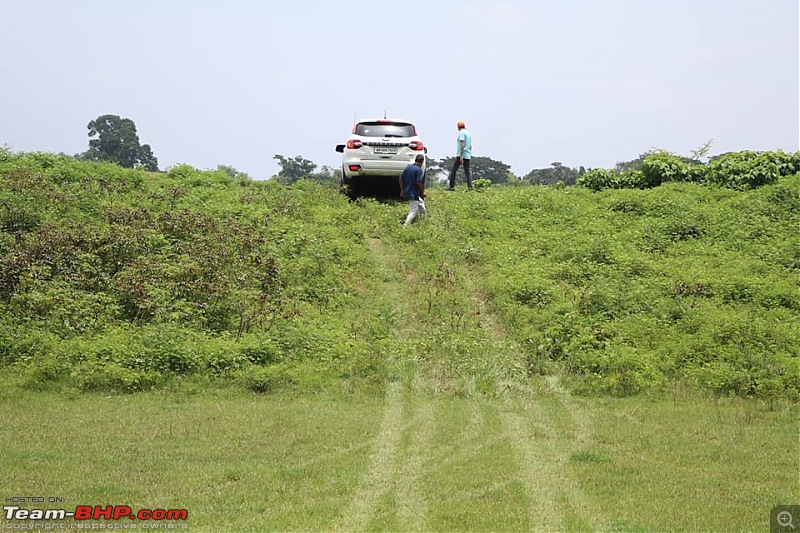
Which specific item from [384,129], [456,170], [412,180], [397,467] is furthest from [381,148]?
[397,467]

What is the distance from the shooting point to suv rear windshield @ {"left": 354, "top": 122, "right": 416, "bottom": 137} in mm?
18906

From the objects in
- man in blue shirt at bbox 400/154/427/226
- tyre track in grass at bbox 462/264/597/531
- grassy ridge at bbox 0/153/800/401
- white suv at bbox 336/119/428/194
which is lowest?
tyre track in grass at bbox 462/264/597/531

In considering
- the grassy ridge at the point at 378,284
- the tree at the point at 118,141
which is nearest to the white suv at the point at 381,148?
the grassy ridge at the point at 378,284

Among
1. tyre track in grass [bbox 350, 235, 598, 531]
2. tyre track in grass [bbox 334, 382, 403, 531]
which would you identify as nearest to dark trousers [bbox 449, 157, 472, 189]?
tyre track in grass [bbox 350, 235, 598, 531]

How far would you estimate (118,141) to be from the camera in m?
33.8

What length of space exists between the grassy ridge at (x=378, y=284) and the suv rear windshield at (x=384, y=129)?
5.38 feet

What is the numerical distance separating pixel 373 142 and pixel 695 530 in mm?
13613

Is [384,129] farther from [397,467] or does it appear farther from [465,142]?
[397,467]

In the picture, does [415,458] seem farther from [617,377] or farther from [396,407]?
[617,377]

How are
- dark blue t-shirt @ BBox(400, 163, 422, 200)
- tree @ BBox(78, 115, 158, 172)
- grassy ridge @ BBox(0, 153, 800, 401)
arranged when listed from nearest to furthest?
grassy ridge @ BBox(0, 153, 800, 401)
dark blue t-shirt @ BBox(400, 163, 422, 200)
tree @ BBox(78, 115, 158, 172)

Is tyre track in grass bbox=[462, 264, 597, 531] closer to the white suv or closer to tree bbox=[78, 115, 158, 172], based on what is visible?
the white suv

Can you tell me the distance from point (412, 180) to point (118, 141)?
20.2 metres

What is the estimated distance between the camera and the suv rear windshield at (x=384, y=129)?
62.0 ft

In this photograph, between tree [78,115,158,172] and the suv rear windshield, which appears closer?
the suv rear windshield
